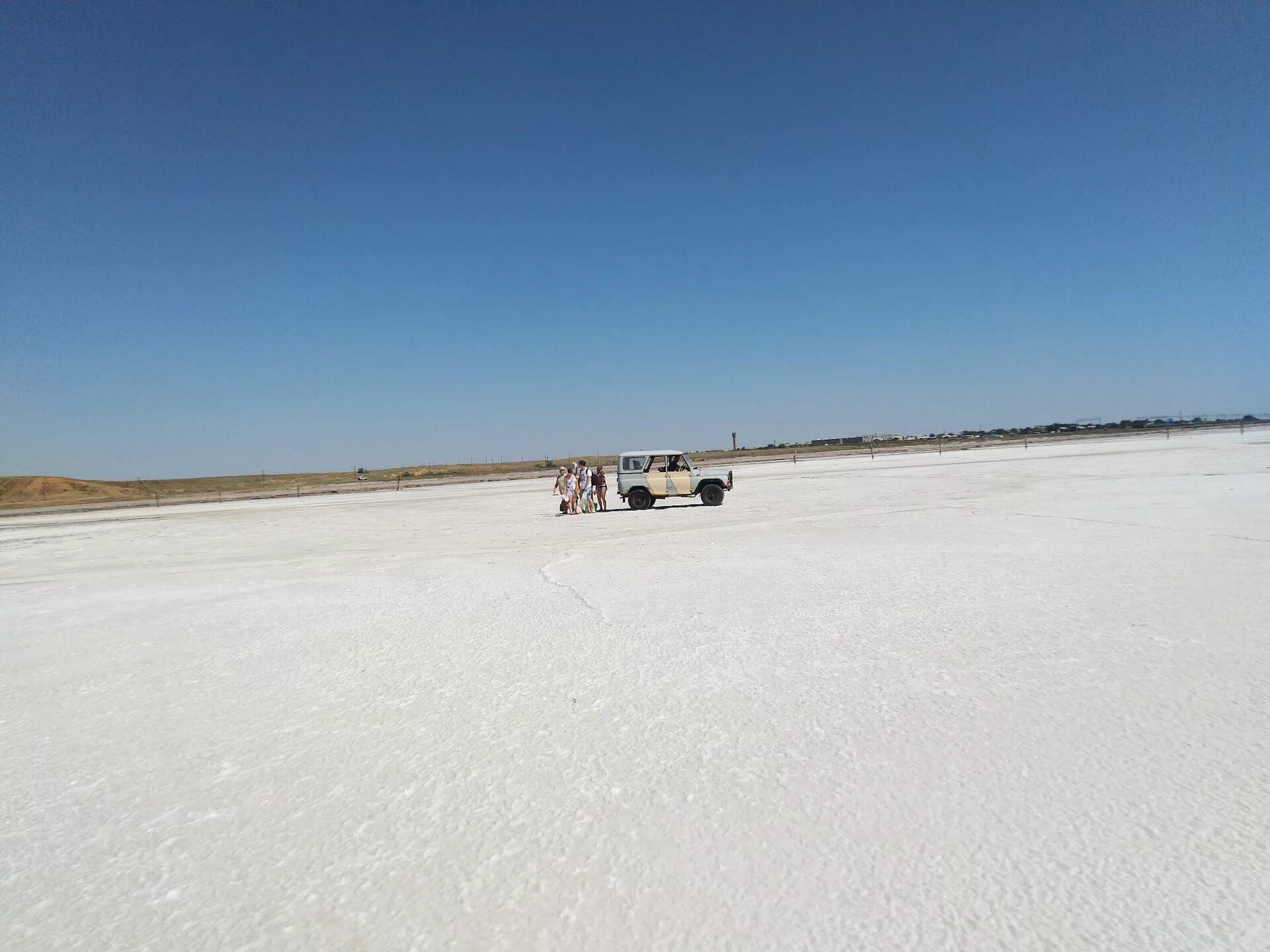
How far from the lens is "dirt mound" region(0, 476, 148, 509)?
58969 mm

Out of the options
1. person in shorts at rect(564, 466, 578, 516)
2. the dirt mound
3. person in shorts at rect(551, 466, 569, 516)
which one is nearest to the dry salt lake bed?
person in shorts at rect(564, 466, 578, 516)

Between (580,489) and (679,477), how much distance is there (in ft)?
10.6

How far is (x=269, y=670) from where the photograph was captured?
6656 mm

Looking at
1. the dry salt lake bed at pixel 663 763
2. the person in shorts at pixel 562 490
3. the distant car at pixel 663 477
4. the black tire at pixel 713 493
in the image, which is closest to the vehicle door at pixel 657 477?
the distant car at pixel 663 477

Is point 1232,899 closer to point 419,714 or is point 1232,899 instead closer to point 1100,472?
point 419,714

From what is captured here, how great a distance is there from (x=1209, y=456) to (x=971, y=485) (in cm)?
1993

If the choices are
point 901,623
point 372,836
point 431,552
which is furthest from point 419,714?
point 431,552

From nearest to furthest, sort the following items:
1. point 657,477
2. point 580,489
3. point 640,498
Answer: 1. point 580,489
2. point 657,477
3. point 640,498

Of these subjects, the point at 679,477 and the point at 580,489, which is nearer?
the point at 580,489

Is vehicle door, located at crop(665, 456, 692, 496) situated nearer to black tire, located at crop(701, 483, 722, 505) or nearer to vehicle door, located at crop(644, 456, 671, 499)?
vehicle door, located at crop(644, 456, 671, 499)

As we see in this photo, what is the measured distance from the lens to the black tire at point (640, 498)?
23703 millimetres

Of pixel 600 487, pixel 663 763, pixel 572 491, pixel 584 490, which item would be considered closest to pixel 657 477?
pixel 600 487

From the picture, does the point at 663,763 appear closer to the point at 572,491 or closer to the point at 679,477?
the point at 679,477

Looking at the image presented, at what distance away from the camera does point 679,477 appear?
77.2 ft
